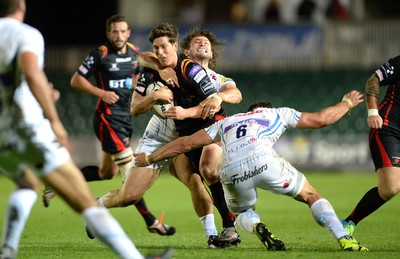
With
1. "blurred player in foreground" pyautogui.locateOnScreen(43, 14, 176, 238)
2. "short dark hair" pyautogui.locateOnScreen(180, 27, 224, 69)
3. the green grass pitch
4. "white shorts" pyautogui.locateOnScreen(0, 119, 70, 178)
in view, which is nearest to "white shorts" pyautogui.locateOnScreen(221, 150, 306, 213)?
the green grass pitch

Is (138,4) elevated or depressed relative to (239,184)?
depressed

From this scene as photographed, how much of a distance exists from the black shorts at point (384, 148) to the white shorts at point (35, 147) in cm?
374

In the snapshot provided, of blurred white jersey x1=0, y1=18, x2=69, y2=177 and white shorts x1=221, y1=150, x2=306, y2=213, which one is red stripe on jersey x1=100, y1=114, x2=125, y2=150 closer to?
white shorts x1=221, y1=150, x2=306, y2=213

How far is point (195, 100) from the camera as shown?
8719 millimetres

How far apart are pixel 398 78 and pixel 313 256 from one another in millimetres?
2300

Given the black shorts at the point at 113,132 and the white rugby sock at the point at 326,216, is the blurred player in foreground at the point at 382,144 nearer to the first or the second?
the white rugby sock at the point at 326,216

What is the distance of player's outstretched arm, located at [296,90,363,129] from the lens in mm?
7695

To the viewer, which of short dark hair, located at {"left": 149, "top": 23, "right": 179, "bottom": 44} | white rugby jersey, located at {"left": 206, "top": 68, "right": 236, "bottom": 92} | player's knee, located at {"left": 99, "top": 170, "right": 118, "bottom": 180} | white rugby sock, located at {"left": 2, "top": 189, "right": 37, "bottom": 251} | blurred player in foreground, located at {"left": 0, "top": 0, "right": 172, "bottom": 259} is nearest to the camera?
blurred player in foreground, located at {"left": 0, "top": 0, "right": 172, "bottom": 259}

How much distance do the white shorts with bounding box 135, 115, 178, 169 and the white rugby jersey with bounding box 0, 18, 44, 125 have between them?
3103 mm

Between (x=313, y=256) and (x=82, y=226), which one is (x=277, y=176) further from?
(x=82, y=226)

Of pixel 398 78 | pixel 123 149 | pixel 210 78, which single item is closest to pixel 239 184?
pixel 210 78

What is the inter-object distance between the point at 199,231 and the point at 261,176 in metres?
2.68

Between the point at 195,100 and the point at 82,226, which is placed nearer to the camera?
the point at 195,100

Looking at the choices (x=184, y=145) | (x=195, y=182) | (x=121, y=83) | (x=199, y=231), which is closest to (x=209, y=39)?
(x=195, y=182)
